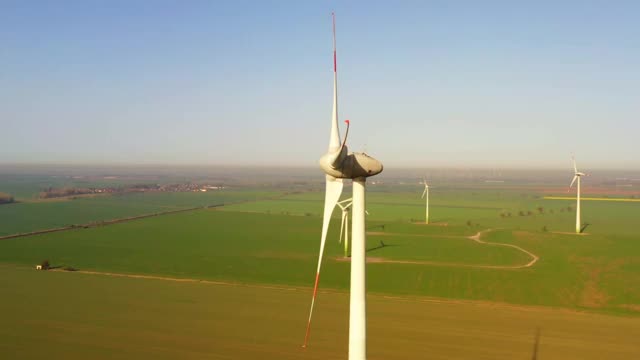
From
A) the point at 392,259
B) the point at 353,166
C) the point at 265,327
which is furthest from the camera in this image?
the point at 392,259

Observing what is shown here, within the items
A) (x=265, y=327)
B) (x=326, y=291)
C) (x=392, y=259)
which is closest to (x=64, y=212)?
(x=392, y=259)

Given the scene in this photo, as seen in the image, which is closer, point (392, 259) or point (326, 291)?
point (326, 291)

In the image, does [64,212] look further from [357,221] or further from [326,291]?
[357,221]

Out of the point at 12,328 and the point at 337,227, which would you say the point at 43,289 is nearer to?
the point at 12,328

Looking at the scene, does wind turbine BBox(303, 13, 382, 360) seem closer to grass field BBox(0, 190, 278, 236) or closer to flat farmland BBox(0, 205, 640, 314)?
flat farmland BBox(0, 205, 640, 314)

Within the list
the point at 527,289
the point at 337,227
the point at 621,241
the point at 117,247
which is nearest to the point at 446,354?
the point at 527,289

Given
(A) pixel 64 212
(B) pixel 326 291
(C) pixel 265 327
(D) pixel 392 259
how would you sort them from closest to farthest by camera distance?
(C) pixel 265 327, (B) pixel 326 291, (D) pixel 392 259, (A) pixel 64 212

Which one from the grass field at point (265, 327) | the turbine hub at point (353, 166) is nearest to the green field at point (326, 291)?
the grass field at point (265, 327)

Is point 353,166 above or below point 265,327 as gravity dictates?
above

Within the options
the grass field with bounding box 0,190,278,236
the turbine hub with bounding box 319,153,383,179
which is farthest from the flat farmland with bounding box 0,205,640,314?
the turbine hub with bounding box 319,153,383,179
